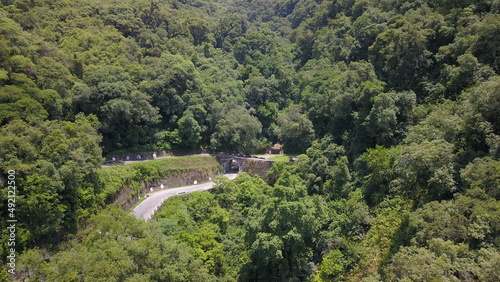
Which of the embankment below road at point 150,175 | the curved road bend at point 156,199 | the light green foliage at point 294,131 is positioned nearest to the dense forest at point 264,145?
the light green foliage at point 294,131

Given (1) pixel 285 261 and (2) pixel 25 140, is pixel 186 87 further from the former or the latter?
(1) pixel 285 261

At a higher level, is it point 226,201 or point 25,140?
point 25,140

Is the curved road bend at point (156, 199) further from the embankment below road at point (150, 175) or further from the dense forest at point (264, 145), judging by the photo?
the dense forest at point (264, 145)

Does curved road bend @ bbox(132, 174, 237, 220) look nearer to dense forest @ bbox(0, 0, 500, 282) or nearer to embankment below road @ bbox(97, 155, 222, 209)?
embankment below road @ bbox(97, 155, 222, 209)

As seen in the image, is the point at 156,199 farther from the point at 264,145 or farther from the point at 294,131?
the point at 294,131

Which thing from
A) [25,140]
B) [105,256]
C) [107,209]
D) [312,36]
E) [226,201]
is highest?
[312,36]

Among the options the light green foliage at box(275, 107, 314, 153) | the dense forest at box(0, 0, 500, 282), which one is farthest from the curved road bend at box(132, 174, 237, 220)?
the light green foliage at box(275, 107, 314, 153)

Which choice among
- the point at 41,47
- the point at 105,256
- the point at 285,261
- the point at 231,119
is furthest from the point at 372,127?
the point at 41,47
